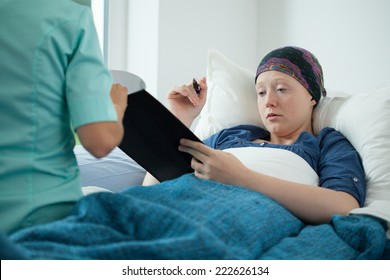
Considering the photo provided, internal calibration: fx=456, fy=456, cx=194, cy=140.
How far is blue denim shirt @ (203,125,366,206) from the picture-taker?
1.08 metres

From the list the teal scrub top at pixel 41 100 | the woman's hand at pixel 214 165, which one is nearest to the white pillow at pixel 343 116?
the woman's hand at pixel 214 165

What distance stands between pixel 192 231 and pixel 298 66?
86 cm

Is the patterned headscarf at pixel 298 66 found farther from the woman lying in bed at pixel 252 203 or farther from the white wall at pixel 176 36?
the white wall at pixel 176 36

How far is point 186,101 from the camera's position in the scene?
4.47 feet

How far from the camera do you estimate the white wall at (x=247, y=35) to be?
1741 mm

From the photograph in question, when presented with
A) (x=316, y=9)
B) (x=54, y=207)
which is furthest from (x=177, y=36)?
(x=54, y=207)

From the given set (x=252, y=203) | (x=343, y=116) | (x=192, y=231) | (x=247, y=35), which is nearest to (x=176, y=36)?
(x=247, y=35)

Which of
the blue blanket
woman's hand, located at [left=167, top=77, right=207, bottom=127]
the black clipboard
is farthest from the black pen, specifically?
the blue blanket

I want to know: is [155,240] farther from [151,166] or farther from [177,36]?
[177,36]

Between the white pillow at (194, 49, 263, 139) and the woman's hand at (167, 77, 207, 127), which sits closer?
the woman's hand at (167, 77, 207, 127)

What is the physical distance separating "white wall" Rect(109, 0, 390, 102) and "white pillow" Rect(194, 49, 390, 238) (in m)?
0.35

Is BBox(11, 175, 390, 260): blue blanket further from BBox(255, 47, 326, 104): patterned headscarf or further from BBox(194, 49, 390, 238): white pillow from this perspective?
BBox(255, 47, 326, 104): patterned headscarf

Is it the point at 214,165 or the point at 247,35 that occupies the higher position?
the point at 247,35

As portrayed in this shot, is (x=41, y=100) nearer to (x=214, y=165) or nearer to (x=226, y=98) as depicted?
(x=214, y=165)
